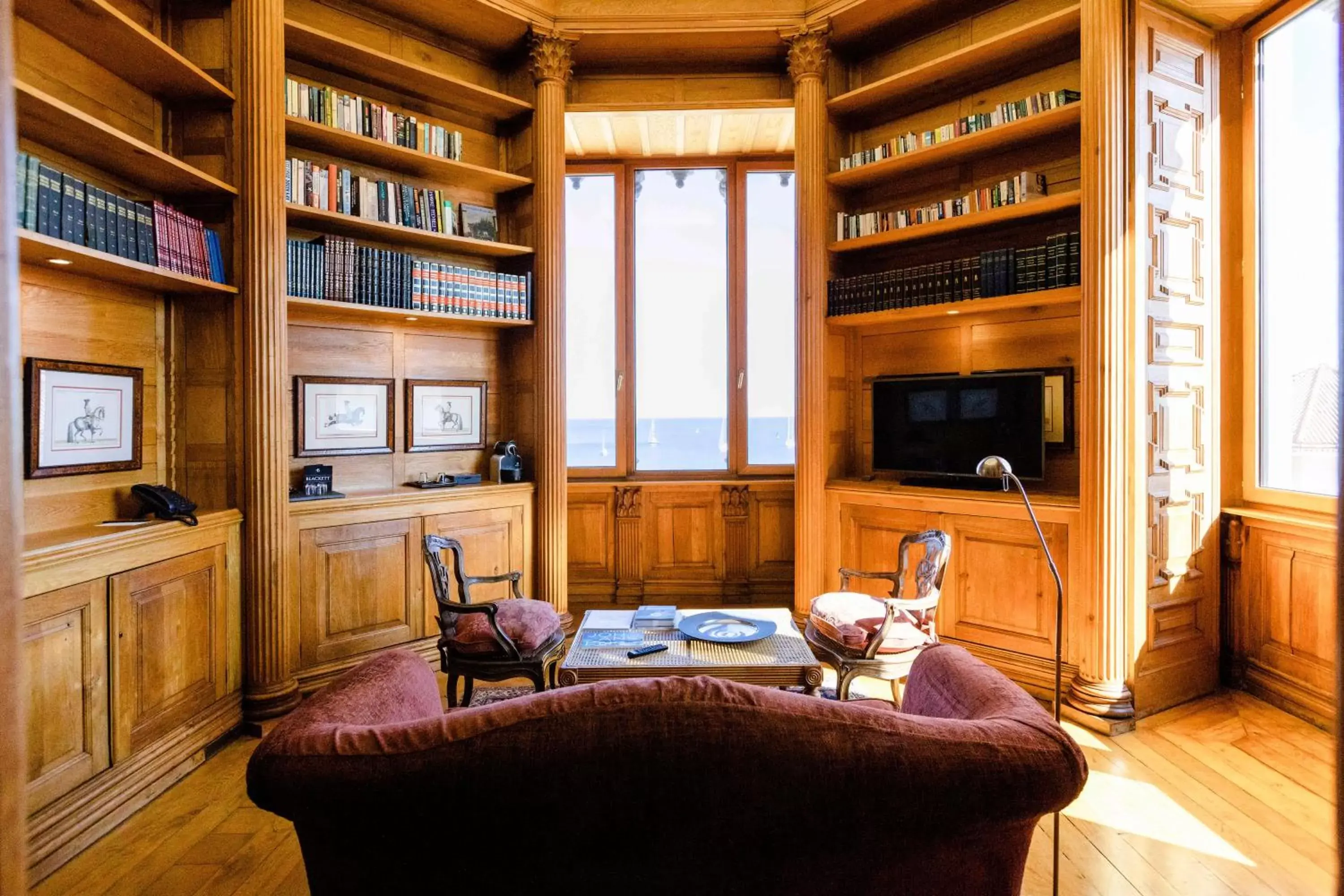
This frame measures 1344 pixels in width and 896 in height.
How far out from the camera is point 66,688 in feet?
6.66

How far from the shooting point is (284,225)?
2.97 m

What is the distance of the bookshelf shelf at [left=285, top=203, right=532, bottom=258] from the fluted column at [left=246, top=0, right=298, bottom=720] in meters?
0.22

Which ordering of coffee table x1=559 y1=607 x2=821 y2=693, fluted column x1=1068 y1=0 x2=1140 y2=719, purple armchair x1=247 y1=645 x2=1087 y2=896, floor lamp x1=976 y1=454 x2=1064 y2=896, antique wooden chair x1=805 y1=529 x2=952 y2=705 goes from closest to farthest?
purple armchair x1=247 y1=645 x2=1087 y2=896 < floor lamp x1=976 y1=454 x2=1064 y2=896 < coffee table x1=559 y1=607 x2=821 y2=693 < antique wooden chair x1=805 y1=529 x2=952 y2=705 < fluted column x1=1068 y1=0 x2=1140 y2=719

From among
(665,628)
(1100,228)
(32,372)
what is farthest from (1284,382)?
(32,372)

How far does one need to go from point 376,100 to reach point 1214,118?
416 centimetres

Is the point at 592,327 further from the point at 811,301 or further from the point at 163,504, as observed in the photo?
the point at 163,504

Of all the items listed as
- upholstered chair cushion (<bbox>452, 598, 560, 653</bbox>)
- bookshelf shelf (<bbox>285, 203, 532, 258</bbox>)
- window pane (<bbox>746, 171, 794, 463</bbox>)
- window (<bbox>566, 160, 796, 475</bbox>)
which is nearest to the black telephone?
upholstered chair cushion (<bbox>452, 598, 560, 653</bbox>)

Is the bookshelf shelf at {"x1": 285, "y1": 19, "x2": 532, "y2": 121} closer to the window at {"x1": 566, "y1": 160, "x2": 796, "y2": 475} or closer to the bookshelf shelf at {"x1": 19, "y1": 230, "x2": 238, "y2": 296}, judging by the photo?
the window at {"x1": 566, "y1": 160, "x2": 796, "y2": 475}

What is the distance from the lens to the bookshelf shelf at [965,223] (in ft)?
10.3

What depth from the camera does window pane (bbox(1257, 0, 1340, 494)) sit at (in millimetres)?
2850

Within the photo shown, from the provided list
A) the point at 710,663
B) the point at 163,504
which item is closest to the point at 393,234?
the point at 163,504

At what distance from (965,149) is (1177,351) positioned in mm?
1442

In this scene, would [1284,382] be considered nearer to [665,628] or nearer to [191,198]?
[665,628]


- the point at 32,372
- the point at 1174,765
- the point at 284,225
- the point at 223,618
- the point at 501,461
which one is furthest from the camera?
the point at 501,461
